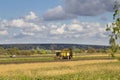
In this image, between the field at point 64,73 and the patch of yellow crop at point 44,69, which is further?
the patch of yellow crop at point 44,69

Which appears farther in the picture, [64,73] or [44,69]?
[44,69]

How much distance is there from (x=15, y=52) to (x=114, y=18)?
561 ft

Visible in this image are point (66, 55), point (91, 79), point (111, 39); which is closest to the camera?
point (111, 39)

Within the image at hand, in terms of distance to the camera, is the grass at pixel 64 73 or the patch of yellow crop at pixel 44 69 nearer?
the grass at pixel 64 73

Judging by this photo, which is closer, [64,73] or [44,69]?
[64,73]

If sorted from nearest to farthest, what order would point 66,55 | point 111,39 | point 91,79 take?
point 111,39 < point 91,79 < point 66,55

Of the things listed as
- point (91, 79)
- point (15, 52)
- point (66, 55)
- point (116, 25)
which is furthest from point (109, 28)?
point (15, 52)

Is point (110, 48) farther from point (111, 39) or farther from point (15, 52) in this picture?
point (15, 52)

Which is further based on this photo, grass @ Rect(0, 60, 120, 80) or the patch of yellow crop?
the patch of yellow crop

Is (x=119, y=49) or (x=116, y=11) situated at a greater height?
(x=116, y=11)

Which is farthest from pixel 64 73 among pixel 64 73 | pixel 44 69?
pixel 44 69

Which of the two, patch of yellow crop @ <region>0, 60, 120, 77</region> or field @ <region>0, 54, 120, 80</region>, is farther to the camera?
patch of yellow crop @ <region>0, 60, 120, 77</region>

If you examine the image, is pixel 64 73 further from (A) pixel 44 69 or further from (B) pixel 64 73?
(A) pixel 44 69

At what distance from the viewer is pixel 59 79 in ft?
109
